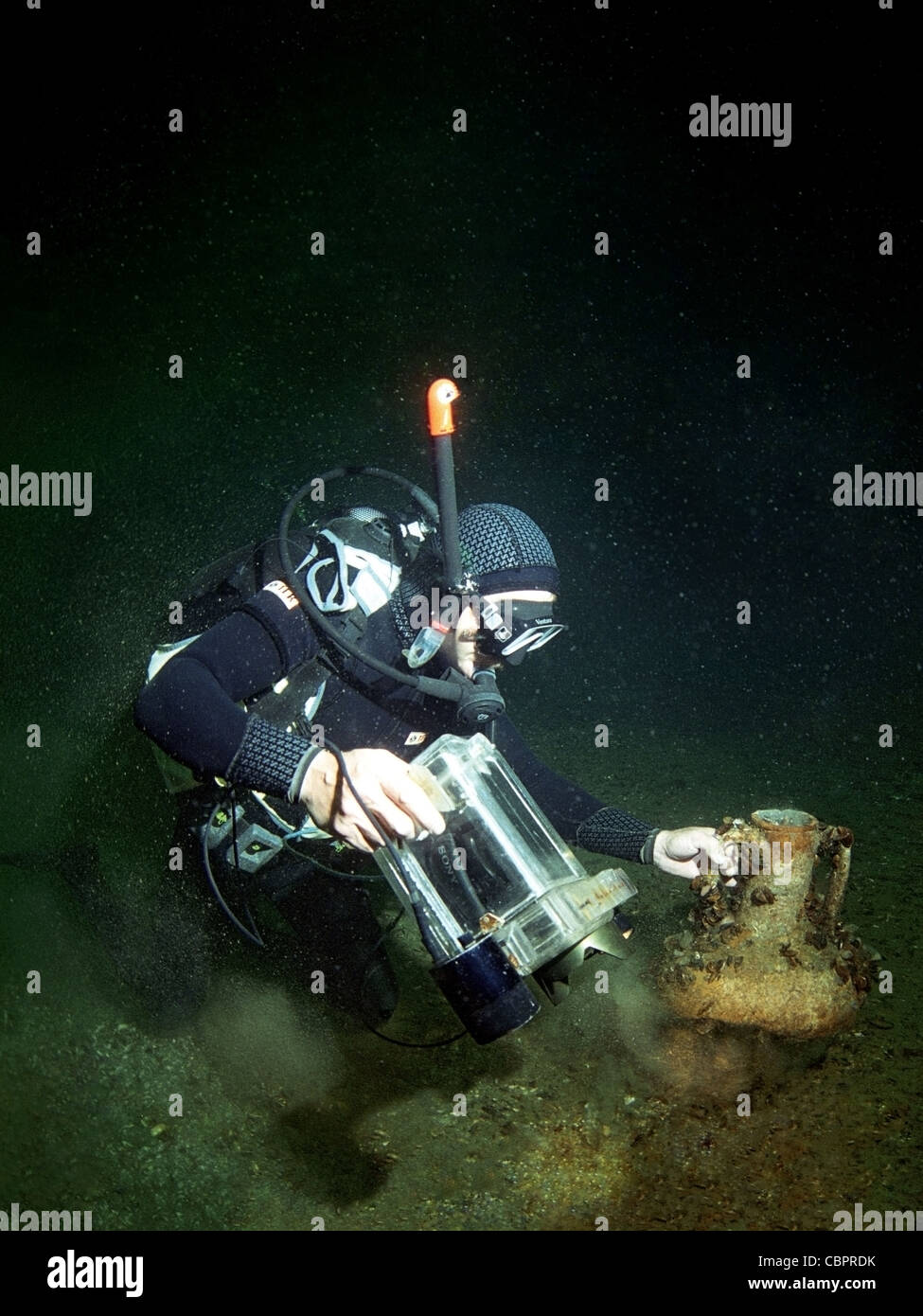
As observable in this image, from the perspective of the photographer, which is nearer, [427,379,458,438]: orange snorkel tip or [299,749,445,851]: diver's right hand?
[299,749,445,851]: diver's right hand

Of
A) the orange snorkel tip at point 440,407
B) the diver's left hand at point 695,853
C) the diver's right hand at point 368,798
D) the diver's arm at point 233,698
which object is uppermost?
the orange snorkel tip at point 440,407

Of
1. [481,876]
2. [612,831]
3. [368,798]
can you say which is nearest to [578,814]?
[612,831]

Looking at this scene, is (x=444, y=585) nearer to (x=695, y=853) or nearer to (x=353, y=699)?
(x=353, y=699)

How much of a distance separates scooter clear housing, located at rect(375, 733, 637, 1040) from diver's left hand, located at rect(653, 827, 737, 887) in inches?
26.6

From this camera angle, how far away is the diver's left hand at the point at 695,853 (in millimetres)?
2744

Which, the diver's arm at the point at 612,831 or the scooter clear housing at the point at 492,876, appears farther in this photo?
the diver's arm at the point at 612,831

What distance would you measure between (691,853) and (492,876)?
101 centimetres

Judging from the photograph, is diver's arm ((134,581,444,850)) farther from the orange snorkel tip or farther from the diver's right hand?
the orange snorkel tip

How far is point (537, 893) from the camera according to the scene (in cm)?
197

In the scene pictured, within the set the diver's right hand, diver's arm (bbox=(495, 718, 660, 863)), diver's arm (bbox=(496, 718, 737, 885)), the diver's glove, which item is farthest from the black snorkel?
the diver's glove

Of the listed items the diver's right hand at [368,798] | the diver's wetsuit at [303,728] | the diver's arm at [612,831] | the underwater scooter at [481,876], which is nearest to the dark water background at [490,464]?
the diver's wetsuit at [303,728]

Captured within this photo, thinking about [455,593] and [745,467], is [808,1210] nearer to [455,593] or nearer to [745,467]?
[455,593]

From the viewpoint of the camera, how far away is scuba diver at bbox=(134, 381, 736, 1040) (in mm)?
2080

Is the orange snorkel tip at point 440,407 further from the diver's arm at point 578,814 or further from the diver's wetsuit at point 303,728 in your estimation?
the diver's arm at point 578,814
